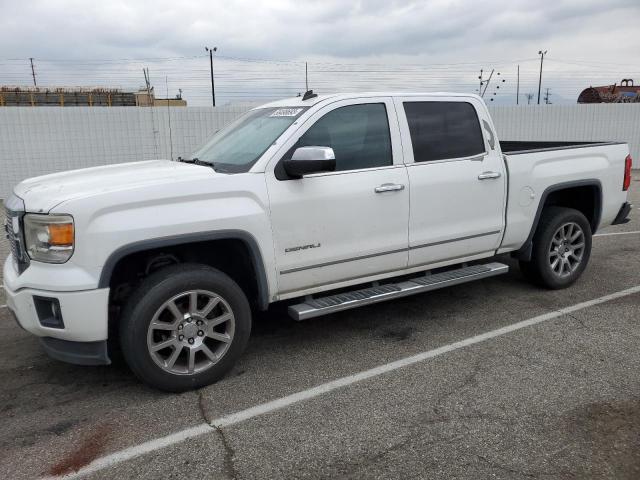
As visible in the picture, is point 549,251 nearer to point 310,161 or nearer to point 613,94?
point 310,161

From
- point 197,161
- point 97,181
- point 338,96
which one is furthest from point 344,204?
point 97,181

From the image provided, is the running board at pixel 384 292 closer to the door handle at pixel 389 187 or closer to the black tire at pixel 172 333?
the black tire at pixel 172 333

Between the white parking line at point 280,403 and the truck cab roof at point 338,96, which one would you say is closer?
the white parking line at point 280,403

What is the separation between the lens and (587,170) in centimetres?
586

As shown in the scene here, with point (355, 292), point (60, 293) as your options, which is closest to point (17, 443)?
point (60, 293)

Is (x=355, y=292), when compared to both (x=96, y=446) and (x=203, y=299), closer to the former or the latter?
(x=203, y=299)

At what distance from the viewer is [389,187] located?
175 inches

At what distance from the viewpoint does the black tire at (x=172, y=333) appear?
11.6 feet

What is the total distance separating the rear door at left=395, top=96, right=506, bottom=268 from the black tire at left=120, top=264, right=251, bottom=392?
166 centimetres

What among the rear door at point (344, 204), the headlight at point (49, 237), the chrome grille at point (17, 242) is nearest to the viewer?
the headlight at point (49, 237)

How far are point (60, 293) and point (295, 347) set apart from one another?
1949 mm

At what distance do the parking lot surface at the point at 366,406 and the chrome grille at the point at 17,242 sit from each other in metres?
0.93

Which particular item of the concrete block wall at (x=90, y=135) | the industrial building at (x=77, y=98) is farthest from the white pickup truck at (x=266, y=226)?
the industrial building at (x=77, y=98)

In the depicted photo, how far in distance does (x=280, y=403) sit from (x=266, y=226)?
1.21 m
